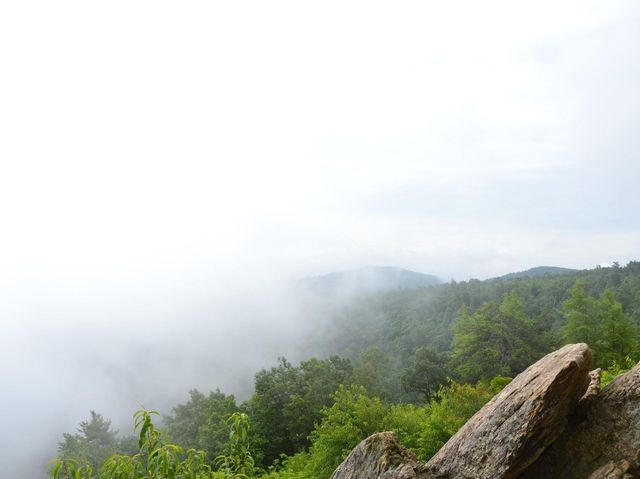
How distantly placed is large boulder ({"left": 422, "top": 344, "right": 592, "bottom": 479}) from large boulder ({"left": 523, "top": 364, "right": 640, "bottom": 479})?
1.17ft

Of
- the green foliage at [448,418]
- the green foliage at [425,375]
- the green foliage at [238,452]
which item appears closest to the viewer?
the green foliage at [238,452]

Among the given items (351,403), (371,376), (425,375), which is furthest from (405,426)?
(425,375)

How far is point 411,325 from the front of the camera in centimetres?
12938

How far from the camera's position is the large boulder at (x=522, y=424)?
7250 mm

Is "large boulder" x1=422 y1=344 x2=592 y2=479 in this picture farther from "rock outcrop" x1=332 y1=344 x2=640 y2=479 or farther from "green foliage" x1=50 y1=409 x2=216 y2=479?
"green foliage" x1=50 y1=409 x2=216 y2=479

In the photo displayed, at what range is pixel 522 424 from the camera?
7328 mm

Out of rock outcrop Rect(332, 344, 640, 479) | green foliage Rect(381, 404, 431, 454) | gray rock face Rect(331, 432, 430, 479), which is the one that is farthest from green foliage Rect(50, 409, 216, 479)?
green foliage Rect(381, 404, 431, 454)

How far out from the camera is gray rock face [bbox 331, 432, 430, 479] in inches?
295

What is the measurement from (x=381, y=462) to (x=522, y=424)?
2257 mm

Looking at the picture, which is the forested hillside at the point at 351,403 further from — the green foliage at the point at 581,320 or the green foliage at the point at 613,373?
the green foliage at the point at 613,373

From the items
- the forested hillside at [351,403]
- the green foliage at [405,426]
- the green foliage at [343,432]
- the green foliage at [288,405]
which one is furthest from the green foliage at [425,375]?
the green foliage at [343,432]

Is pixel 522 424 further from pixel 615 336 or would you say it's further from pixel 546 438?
pixel 615 336

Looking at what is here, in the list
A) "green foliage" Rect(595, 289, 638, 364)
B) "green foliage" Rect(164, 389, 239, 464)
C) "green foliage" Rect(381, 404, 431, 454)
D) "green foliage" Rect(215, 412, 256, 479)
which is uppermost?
"green foliage" Rect(215, 412, 256, 479)

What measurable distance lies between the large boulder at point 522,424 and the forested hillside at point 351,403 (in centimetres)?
338
